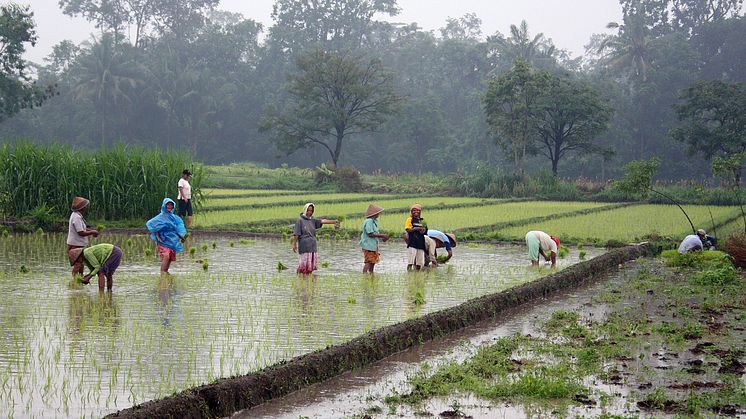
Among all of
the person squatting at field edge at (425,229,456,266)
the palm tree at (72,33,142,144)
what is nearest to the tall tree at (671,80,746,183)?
the person squatting at field edge at (425,229,456,266)

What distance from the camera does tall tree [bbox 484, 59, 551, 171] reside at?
131ft

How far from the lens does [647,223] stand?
2298cm

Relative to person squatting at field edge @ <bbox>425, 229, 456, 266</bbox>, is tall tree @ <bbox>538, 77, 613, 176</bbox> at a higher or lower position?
higher

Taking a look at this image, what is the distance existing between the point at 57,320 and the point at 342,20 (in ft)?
201

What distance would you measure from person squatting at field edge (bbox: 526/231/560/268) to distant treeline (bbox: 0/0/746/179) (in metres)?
37.6

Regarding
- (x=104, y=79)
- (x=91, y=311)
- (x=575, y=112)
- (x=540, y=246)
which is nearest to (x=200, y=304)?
(x=91, y=311)

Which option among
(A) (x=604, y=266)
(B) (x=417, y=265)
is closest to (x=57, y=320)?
(B) (x=417, y=265)

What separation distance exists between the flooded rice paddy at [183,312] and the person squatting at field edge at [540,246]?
253 millimetres

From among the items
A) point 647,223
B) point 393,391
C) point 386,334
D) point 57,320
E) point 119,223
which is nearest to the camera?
point 393,391

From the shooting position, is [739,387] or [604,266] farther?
[604,266]

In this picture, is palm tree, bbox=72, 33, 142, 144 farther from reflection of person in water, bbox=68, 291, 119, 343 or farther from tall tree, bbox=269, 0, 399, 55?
reflection of person in water, bbox=68, 291, 119, 343

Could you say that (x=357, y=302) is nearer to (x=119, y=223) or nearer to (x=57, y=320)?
(x=57, y=320)

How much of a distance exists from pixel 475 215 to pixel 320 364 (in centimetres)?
1849

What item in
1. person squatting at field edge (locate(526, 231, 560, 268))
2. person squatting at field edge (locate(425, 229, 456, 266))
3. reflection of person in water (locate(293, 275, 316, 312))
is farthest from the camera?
person squatting at field edge (locate(526, 231, 560, 268))
